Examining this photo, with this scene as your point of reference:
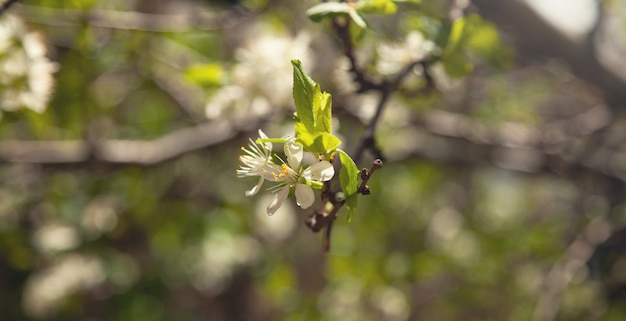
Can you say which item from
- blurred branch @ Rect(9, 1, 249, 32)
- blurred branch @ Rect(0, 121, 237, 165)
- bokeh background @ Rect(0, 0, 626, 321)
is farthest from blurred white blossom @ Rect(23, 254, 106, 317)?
blurred branch @ Rect(9, 1, 249, 32)

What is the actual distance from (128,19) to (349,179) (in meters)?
1.02

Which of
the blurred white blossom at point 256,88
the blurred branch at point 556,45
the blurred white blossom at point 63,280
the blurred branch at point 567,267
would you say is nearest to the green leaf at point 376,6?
the blurred white blossom at point 256,88

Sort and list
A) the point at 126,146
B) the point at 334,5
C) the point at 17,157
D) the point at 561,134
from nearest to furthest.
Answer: the point at 334,5 → the point at 17,157 → the point at 126,146 → the point at 561,134

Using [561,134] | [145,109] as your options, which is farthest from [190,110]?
[561,134]

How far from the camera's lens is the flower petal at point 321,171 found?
55cm

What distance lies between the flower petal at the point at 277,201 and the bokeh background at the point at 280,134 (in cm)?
37

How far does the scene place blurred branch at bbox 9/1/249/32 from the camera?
3.84ft

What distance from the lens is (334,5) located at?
0.68 meters

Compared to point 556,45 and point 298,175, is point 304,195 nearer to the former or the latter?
point 298,175

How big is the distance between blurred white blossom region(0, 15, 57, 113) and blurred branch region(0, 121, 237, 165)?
1.35 ft

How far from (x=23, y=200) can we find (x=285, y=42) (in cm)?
135

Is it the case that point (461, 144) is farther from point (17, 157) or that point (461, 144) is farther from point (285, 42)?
point (17, 157)

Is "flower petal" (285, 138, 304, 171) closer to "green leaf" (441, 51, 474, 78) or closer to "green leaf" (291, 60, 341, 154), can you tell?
"green leaf" (291, 60, 341, 154)

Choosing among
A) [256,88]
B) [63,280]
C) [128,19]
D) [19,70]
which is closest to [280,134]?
[256,88]
